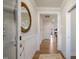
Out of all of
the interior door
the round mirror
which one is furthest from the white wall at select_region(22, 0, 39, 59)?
the interior door

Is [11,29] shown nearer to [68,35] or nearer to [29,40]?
[29,40]

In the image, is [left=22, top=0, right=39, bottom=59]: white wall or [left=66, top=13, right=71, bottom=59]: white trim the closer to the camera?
[left=22, top=0, right=39, bottom=59]: white wall

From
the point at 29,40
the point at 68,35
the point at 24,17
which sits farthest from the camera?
the point at 68,35

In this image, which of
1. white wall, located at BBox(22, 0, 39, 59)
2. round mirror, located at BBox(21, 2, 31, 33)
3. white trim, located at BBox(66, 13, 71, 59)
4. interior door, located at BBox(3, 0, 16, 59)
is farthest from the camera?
white trim, located at BBox(66, 13, 71, 59)

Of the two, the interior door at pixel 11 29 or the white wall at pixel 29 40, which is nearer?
the interior door at pixel 11 29

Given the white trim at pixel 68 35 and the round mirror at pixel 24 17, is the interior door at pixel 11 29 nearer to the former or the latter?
the round mirror at pixel 24 17

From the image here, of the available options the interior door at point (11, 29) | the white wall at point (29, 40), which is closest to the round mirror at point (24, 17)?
the white wall at point (29, 40)

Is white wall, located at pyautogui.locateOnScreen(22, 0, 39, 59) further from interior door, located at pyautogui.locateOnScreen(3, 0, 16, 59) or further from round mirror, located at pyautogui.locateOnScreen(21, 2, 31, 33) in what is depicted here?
interior door, located at pyautogui.locateOnScreen(3, 0, 16, 59)

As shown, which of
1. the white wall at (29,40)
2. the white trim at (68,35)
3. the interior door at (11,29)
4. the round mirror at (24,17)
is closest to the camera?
the interior door at (11,29)

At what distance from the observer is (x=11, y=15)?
2.05 m

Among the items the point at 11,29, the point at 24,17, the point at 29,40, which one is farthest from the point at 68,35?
the point at 11,29

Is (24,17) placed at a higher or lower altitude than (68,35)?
higher

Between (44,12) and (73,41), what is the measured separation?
2443 mm

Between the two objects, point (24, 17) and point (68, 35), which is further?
point (68, 35)
